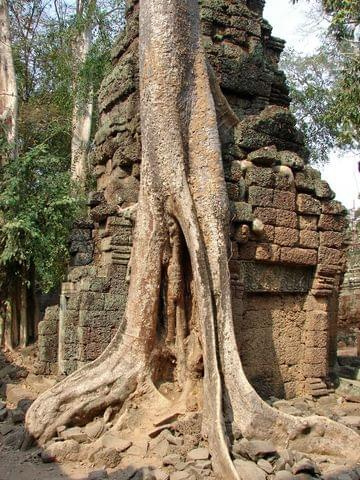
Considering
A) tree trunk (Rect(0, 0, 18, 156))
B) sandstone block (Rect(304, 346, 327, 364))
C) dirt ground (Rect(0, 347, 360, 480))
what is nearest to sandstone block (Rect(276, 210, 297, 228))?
sandstone block (Rect(304, 346, 327, 364))

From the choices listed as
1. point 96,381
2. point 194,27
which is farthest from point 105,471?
point 194,27

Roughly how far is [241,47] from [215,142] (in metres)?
2.45

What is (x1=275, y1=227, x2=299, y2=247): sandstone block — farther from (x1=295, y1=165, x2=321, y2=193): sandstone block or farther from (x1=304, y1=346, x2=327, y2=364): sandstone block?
(x1=304, y1=346, x2=327, y2=364): sandstone block

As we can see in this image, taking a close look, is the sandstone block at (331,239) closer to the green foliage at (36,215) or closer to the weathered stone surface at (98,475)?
the weathered stone surface at (98,475)

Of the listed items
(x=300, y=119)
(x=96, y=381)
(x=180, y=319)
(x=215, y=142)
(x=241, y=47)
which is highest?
(x=300, y=119)

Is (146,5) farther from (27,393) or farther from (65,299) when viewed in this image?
(27,393)

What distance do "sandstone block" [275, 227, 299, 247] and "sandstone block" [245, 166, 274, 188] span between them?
47 cm

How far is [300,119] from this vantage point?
15.5 metres

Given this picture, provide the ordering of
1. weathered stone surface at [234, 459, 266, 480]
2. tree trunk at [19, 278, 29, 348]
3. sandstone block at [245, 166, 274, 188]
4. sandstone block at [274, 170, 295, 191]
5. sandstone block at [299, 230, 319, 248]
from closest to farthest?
1. weathered stone surface at [234, 459, 266, 480]
2. sandstone block at [245, 166, 274, 188]
3. sandstone block at [274, 170, 295, 191]
4. sandstone block at [299, 230, 319, 248]
5. tree trunk at [19, 278, 29, 348]

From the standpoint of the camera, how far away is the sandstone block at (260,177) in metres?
5.32

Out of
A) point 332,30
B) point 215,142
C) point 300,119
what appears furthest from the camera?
point 300,119

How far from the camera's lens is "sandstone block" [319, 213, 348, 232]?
564 cm

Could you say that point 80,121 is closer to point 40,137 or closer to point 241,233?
point 40,137

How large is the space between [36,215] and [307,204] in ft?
14.2
